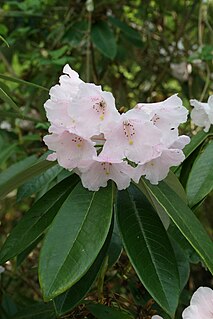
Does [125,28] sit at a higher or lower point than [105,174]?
lower

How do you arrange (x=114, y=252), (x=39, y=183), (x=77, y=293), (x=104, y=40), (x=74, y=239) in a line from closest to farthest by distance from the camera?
(x=74, y=239) → (x=77, y=293) → (x=114, y=252) → (x=39, y=183) → (x=104, y=40)

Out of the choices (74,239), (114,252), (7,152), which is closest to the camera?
(74,239)

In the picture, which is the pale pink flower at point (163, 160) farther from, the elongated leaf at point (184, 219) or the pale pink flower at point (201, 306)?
the pale pink flower at point (201, 306)

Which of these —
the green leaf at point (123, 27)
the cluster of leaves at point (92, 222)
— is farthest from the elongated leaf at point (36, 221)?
the green leaf at point (123, 27)

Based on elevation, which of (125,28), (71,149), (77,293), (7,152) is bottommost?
(7,152)

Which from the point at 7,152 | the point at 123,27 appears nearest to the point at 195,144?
the point at 7,152

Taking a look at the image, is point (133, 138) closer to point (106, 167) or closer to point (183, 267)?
point (106, 167)

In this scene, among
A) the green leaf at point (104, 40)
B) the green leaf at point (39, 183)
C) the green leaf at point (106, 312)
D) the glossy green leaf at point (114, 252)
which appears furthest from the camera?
the green leaf at point (104, 40)

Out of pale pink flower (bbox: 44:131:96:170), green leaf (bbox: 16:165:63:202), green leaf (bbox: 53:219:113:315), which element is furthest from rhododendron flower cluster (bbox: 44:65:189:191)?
green leaf (bbox: 16:165:63:202)
